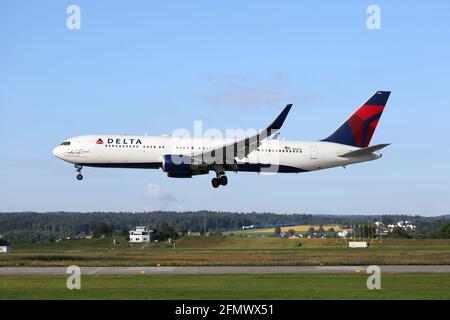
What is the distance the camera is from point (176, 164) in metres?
61.8

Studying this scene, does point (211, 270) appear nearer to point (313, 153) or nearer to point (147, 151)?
point (147, 151)

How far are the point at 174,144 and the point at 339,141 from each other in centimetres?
1605

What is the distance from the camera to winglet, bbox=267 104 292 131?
57.3 metres

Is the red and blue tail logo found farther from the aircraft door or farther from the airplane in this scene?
the aircraft door

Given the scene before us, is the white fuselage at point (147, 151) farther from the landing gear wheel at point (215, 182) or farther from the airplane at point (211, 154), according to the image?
the landing gear wheel at point (215, 182)

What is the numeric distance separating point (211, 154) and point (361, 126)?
650 inches

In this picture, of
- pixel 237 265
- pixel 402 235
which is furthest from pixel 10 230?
pixel 237 265

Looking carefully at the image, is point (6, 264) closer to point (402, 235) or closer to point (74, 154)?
point (74, 154)

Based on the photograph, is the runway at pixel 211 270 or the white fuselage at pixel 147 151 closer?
the runway at pixel 211 270

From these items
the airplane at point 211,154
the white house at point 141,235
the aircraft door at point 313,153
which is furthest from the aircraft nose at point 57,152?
the white house at point 141,235

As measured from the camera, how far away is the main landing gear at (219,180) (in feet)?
215

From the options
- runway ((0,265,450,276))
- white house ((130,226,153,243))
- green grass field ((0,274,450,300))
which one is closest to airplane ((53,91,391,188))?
runway ((0,265,450,276))

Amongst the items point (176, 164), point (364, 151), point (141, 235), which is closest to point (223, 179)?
point (176, 164)

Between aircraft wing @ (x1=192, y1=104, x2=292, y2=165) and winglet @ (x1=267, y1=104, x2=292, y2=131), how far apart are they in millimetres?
125
